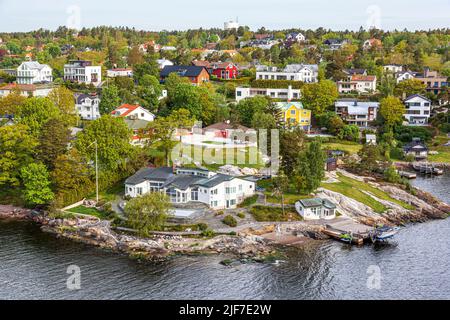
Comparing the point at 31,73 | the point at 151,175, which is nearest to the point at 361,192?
the point at 151,175

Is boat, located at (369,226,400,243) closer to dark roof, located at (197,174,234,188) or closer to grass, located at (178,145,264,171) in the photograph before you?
dark roof, located at (197,174,234,188)

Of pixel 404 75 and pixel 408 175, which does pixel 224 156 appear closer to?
pixel 408 175

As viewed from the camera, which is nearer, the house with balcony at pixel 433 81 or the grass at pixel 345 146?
the grass at pixel 345 146

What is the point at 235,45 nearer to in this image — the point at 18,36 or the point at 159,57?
the point at 159,57

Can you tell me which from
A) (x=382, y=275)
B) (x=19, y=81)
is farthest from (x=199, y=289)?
(x=19, y=81)

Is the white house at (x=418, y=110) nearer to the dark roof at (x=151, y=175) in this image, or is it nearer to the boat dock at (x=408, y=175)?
the boat dock at (x=408, y=175)

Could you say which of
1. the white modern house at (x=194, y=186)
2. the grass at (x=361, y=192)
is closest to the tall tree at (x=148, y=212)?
the white modern house at (x=194, y=186)

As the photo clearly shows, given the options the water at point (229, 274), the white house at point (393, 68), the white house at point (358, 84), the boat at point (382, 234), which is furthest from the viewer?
the white house at point (393, 68)
